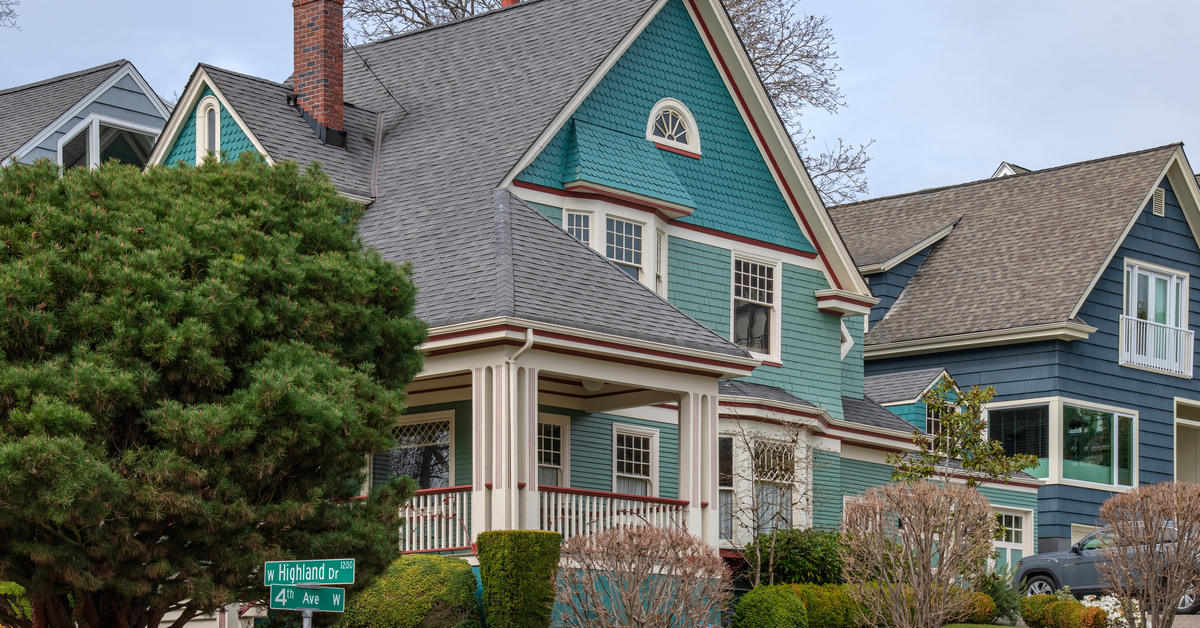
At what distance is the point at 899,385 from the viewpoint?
28.4 meters

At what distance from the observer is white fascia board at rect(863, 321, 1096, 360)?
95.3 feet

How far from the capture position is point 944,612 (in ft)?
54.0

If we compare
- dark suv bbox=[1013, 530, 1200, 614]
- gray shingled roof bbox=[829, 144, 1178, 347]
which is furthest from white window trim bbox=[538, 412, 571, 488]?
gray shingled roof bbox=[829, 144, 1178, 347]

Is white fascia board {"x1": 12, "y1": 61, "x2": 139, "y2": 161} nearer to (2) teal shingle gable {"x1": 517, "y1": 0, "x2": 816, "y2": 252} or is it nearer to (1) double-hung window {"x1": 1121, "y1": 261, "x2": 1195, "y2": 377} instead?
(2) teal shingle gable {"x1": 517, "y1": 0, "x2": 816, "y2": 252}

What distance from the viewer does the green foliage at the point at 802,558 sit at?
20.3 metres

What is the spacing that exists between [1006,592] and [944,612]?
299 inches

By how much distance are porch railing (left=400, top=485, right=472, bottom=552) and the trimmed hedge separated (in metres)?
9.26

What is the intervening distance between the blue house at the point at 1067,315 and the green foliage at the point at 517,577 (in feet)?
47.2

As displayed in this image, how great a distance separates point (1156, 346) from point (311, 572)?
84.0 feet

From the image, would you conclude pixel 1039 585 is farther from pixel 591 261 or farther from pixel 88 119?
pixel 88 119

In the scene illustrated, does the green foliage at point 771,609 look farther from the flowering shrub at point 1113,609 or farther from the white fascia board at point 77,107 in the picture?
the white fascia board at point 77,107

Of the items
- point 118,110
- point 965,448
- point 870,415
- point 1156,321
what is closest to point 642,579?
point 965,448

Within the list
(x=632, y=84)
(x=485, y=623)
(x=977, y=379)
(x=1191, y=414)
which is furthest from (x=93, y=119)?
(x=1191, y=414)

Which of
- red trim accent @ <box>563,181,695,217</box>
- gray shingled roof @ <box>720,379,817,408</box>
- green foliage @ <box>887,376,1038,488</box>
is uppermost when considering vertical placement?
red trim accent @ <box>563,181,695,217</box>
